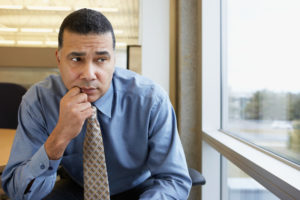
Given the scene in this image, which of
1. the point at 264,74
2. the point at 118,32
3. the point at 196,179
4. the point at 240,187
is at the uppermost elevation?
the point at 118,32

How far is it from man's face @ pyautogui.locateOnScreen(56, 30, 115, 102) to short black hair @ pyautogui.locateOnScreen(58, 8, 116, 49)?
2 cm

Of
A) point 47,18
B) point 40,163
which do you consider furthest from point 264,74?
point 47,18

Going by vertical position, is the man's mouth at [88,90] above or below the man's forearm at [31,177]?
above

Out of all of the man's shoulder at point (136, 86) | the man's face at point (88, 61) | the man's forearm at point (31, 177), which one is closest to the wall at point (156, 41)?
the man's shoulder at point (136, 86)

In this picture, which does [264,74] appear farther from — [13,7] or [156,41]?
[13,7]

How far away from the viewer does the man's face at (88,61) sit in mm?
986

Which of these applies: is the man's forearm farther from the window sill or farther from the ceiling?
the ceiling

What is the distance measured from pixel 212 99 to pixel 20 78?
2089 millimetres

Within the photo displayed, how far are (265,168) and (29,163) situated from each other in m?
0.83

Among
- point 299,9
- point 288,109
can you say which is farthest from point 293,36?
point 288,109

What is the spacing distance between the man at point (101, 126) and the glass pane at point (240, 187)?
0.48 m

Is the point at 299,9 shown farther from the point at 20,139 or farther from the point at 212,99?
the point at 20,139

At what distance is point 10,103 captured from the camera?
2188 millimetres

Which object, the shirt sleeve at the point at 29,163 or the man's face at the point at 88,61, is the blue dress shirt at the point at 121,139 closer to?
the shirt sleeve at the point at 29,163
